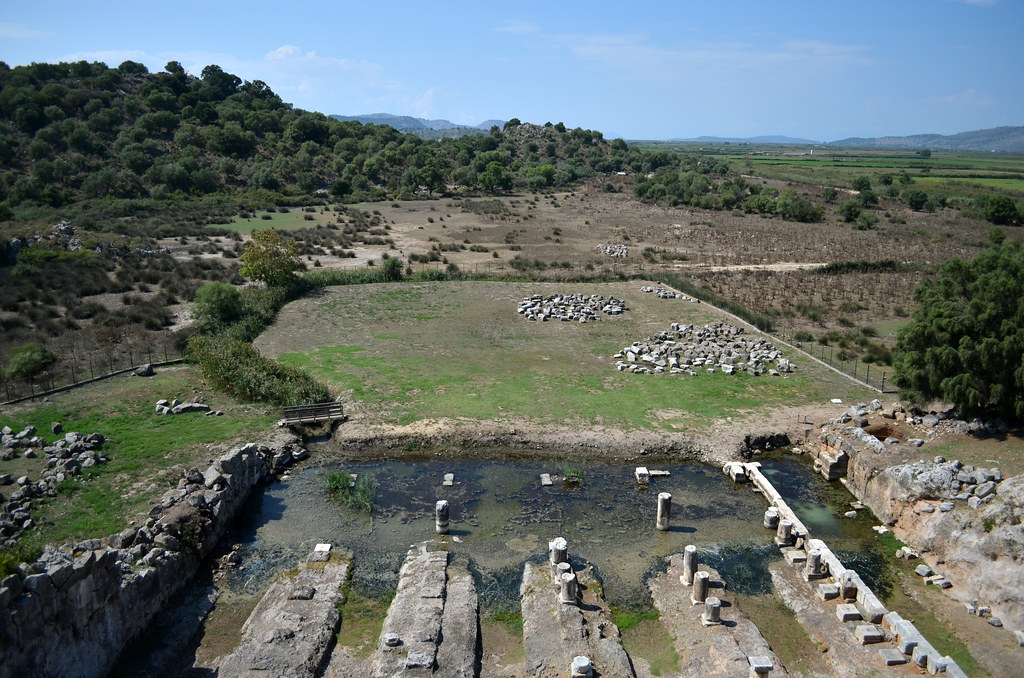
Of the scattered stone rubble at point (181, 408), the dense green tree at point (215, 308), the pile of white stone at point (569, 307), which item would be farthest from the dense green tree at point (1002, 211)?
the scattered stone rubble at point (181, 408)

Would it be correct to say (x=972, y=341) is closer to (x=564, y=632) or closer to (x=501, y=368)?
(x=564, y=632)

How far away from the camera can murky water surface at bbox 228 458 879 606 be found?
17.5 meters

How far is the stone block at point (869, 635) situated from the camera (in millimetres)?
14609

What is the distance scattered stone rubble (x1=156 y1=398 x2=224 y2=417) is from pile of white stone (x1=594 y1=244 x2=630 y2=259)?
41052mm

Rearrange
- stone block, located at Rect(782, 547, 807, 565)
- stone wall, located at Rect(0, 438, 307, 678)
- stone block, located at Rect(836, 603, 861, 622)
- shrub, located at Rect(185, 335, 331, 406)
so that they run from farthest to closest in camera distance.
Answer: shrub, located at Rect(185, 335, 331, 406)
stone block, located at Rect(782, 547, 807, 565)
stone block, located at Rect(836, 603, 861, 622)
stone wall, located at Rect(0, 438, 307, 678)

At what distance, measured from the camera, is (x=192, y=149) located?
3647 inches

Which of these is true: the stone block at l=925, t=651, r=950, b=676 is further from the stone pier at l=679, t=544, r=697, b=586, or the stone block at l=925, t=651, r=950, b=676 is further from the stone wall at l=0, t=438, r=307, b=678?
the stone wall at l=0, t=438, r=307, b=678

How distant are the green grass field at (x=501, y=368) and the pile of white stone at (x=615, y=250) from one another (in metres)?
19.3

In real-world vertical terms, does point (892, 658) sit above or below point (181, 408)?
below

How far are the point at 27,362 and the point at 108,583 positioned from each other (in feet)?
60.7

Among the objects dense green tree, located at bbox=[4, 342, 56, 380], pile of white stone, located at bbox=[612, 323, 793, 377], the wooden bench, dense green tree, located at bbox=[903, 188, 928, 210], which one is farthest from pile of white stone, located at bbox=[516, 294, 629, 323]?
dense green tree, located at bbox=[903, 188, 928, 210]

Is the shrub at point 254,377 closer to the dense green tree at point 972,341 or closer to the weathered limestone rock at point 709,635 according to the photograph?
the weathered limestone rock at point 709,635

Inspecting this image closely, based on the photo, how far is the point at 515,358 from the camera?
1243 inches

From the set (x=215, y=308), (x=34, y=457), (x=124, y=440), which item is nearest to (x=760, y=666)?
(x=124, y=440)
